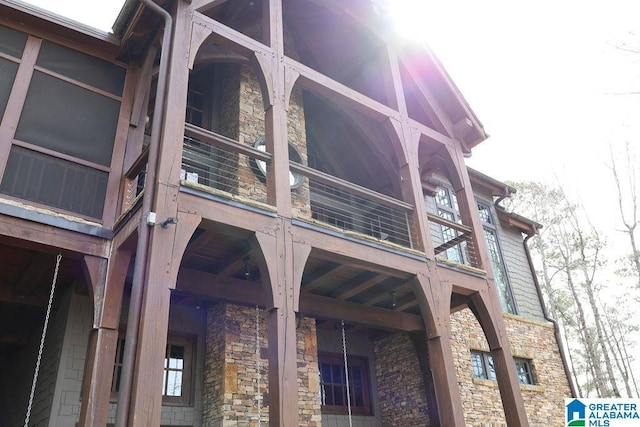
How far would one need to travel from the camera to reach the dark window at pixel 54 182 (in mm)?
5945

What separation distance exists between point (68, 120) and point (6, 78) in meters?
0.86

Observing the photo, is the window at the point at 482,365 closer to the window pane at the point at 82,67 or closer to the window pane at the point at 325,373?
the window pane at the point at 325,373

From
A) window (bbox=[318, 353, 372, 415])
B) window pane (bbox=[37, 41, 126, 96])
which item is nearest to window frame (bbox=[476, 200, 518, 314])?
window (bbox=[318, 353, 372, 415])

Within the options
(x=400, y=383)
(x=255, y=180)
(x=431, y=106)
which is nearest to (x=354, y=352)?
(x=400, y=383)

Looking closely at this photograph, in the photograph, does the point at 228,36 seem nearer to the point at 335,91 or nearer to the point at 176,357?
the point at 335,91

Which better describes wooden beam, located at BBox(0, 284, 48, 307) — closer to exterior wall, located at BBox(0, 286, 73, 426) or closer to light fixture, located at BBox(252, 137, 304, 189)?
A: exterior wall, located at BBox(0, 286, 73, 426)

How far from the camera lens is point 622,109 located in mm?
7207

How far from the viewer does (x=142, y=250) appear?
486cm

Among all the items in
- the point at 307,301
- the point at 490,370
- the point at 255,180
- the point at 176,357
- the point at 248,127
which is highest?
the point at 248,127

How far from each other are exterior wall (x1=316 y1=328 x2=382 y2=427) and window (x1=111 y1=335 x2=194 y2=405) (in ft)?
8.50

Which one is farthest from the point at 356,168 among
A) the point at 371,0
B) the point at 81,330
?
the point at 81,330

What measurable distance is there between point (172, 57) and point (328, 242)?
297 cm

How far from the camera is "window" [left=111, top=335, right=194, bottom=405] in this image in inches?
283

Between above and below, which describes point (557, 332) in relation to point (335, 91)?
below
